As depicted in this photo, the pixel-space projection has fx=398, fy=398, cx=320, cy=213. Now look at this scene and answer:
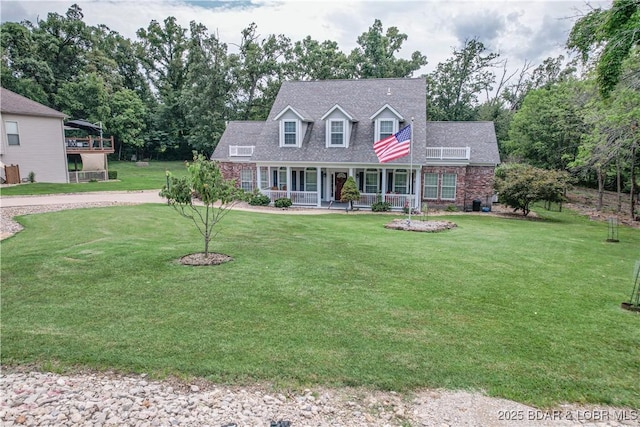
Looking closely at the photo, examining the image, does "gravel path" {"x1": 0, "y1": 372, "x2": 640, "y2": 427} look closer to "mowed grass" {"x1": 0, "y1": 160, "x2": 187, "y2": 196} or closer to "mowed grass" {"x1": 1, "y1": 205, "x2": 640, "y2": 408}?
"mowed grass" {"x1": 1, "y1": 205, "x2": 640, "y2": 408}

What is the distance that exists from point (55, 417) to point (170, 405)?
1169 mm

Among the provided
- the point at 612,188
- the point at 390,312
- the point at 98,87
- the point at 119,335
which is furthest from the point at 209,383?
the point at 98,87

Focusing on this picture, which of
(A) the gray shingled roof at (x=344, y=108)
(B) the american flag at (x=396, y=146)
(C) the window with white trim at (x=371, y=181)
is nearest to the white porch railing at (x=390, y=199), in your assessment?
(C) the window with white trim at (x=371, y=181)

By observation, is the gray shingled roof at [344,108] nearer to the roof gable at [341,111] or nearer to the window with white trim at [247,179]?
the window with white trim at [247,179]

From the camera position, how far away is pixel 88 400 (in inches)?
176

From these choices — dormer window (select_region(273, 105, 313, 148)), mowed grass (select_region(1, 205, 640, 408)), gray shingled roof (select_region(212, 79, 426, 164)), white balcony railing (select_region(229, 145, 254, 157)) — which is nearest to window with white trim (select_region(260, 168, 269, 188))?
white balcony railing (select_region(229, 145, 254, 157))

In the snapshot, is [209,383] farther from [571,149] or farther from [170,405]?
[571,149]

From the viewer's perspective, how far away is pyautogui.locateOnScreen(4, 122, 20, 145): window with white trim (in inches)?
1018

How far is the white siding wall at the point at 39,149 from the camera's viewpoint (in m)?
26.2

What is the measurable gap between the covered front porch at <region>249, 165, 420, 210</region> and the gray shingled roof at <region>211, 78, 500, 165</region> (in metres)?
0.92

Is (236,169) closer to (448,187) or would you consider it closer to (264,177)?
(264,177)

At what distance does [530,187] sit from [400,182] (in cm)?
671

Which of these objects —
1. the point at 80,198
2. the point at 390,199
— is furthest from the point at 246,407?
the point at 80,198

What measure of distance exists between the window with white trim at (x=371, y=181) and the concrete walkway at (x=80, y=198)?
11.7 metres
